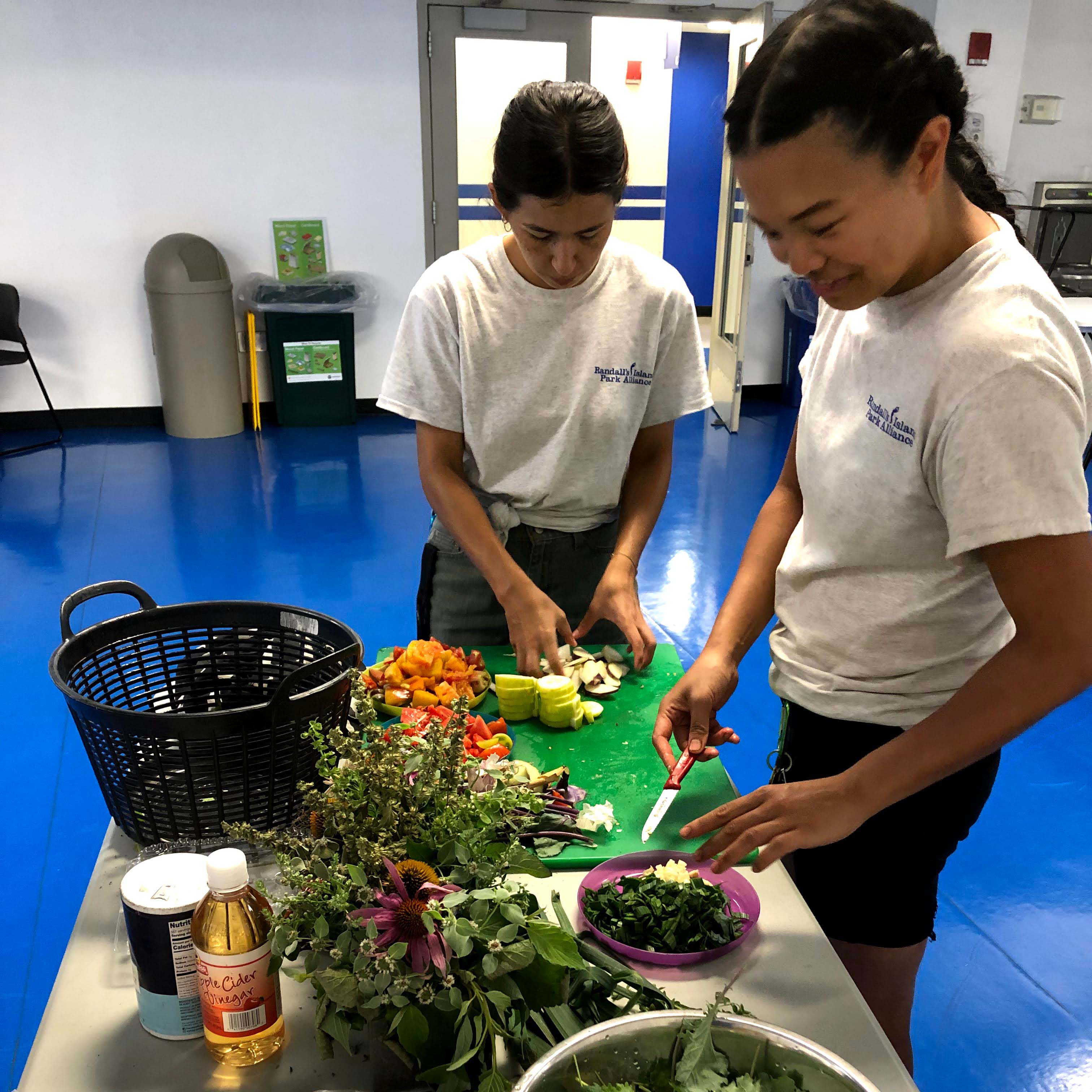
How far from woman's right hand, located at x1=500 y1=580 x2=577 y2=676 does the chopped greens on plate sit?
1.56ft

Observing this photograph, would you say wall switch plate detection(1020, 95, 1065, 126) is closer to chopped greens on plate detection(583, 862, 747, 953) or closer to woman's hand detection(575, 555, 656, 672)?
woman's hand detection(575, 555, 656, 672)

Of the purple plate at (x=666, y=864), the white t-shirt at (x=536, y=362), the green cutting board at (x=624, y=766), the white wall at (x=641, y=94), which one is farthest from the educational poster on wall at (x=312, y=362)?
the purple plate at (x=666, y=864)

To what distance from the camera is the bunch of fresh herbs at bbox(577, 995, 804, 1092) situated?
822 millimetres

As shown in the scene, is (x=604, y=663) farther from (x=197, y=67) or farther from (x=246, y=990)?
(x=197, y=67)

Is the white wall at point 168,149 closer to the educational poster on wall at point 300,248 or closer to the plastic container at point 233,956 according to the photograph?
the educational poster on wall at point 300,248

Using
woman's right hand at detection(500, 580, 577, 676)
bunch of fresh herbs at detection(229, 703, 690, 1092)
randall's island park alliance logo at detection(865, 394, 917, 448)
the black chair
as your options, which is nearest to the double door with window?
the black chair

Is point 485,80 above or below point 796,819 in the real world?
above

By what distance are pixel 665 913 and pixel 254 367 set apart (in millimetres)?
5849

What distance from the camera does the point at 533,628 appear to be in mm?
1643

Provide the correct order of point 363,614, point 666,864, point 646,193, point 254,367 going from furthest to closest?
point 646,193, point 254,367, point 363,614, point 666,864

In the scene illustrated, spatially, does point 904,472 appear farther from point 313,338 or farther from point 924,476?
point 313,338

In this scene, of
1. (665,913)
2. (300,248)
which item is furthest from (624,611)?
(300,248)

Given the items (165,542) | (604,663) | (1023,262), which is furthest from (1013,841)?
(165,542)

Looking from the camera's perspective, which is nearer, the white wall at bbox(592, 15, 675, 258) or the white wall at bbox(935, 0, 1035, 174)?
the white wall at bbox(935, 0, 1035, 174)
